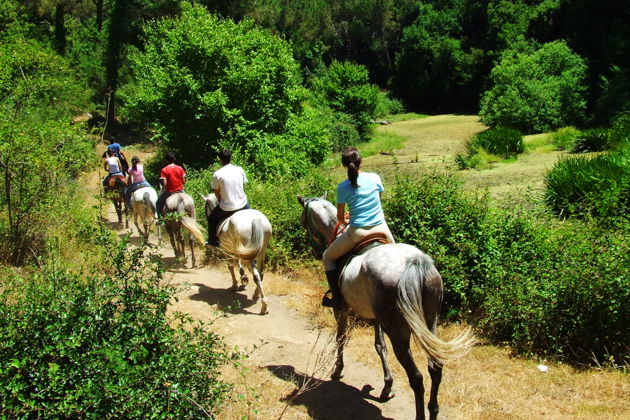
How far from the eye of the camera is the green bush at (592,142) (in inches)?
789

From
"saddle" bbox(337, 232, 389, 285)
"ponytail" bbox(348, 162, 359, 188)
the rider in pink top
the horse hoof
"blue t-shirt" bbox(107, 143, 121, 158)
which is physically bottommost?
the horse hoof

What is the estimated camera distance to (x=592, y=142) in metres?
20.7

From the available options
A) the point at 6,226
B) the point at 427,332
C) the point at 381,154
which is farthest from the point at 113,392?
the point at 381,154

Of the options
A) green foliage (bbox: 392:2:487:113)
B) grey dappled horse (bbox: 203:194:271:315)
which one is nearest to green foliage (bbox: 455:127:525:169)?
grey dappled horse (bbox: 203:194:271:315)

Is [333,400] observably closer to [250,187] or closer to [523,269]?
[523,269]

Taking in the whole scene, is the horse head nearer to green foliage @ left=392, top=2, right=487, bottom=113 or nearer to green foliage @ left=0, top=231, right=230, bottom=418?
green foliage @ left=0, top=231, right=230, bottom=418

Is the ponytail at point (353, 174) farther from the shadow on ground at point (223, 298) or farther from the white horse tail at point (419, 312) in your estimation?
the shadow on ground at point (223, 298)

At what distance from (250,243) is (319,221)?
6.09 ft

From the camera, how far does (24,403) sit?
3891 millimetres

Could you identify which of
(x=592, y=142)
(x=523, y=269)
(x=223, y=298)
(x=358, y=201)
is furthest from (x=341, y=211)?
(x=592, y=142)

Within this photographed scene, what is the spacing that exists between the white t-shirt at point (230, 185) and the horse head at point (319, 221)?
193 cm

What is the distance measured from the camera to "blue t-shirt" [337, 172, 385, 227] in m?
5.68

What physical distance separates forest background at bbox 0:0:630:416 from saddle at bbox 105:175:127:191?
91 centimetres

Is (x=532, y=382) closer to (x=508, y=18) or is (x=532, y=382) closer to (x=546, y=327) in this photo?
(x=546, y=327)
